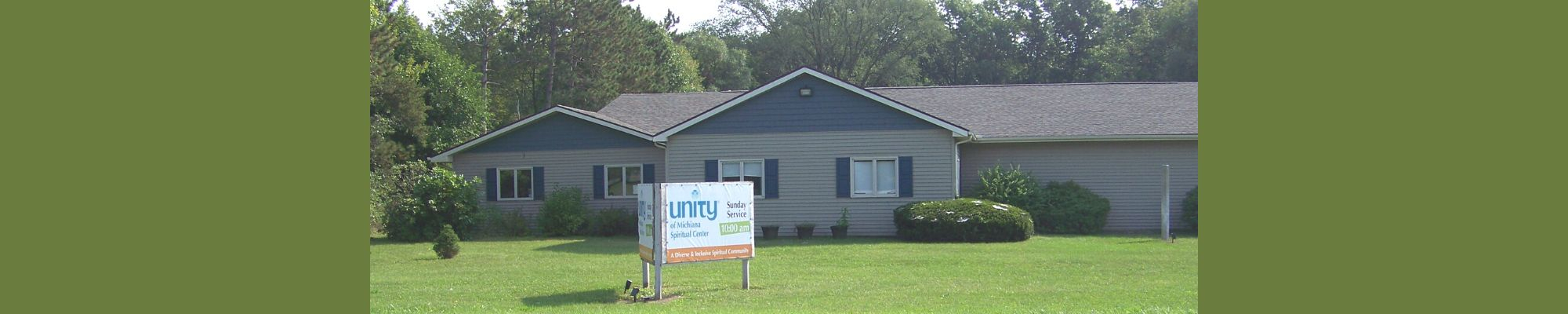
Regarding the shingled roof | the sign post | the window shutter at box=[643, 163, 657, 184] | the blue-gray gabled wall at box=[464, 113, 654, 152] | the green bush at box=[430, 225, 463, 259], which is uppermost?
the shingled roof

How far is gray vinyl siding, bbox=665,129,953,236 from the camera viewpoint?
80.3 ft

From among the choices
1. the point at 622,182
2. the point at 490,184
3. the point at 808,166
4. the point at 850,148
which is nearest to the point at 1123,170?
the point at 850,148

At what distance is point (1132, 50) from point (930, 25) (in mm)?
10586

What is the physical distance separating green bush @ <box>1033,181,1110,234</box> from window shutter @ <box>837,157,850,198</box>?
4.26 meters

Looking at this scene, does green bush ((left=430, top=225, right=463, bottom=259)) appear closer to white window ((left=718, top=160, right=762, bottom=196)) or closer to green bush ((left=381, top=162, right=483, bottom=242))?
green bush ((left=381, top=162, right=483, bottom=242))

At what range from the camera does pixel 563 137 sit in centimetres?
2794

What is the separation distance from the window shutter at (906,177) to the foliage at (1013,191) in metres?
1.82

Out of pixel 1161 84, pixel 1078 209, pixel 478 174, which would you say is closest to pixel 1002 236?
pixel 1078 209

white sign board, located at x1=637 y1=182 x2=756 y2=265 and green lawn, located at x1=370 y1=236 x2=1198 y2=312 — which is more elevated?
white sign board, located at x1=637 y1=182 x2=756 y2=265

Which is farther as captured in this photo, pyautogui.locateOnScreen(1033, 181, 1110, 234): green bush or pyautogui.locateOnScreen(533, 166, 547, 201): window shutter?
pyautogui.locateOnScreen(533, 166, 547, 201): window shutter

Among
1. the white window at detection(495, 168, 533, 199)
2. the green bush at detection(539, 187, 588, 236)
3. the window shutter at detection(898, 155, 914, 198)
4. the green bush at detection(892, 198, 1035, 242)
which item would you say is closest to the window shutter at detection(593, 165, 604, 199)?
the green bush at detection(539, 187, 588, 236)

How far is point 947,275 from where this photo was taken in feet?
50.6

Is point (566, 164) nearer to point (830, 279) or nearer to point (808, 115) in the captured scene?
point (808, 115)

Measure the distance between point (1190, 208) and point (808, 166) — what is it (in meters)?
8.59
